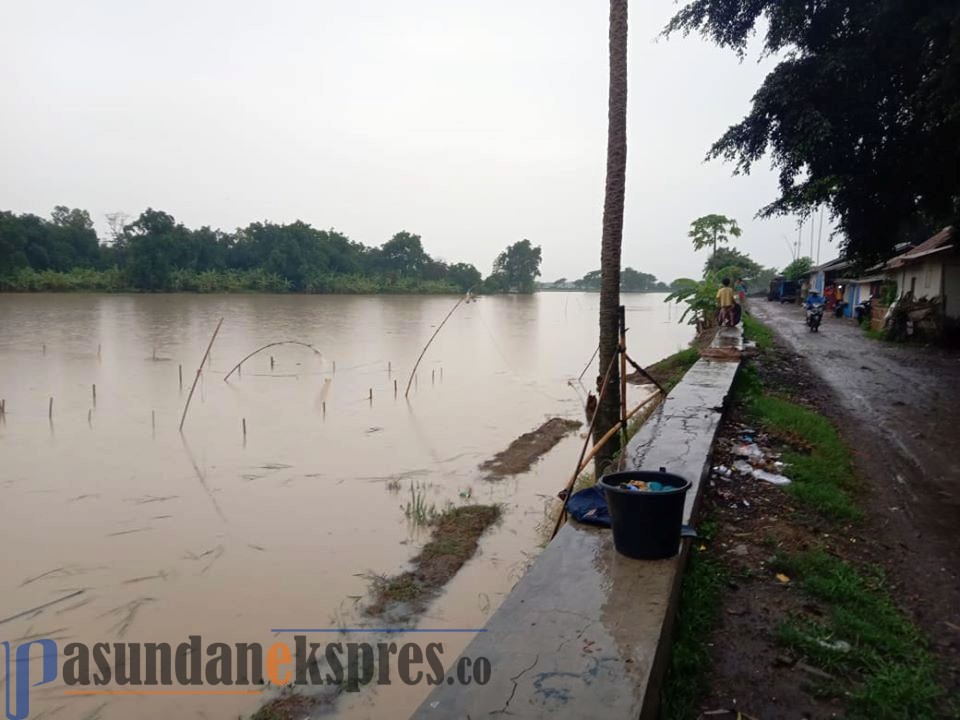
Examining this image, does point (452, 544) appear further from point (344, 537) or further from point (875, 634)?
point (875, 634)

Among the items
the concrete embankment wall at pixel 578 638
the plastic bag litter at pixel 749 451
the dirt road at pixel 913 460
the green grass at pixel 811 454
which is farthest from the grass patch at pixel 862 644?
the plastic bag litter at pixel 749 451

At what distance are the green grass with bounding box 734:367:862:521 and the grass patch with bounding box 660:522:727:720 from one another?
146 centimetres

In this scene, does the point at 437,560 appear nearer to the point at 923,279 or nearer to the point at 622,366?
the point at 622,366

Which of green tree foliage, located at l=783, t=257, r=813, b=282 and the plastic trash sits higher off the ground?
green tree foliage, located at l=783, t=257, r=813, b=282

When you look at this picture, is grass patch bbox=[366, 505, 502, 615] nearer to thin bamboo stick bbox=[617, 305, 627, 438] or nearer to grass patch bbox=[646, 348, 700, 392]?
thin bamboo stick bbox=[617, 305, 627, 438]

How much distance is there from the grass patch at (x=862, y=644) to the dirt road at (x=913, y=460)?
0.16 m

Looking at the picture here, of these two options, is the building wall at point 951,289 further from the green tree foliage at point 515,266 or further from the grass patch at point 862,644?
the green tree foliage at point 515,266

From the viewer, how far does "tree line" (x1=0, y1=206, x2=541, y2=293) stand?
5038cm

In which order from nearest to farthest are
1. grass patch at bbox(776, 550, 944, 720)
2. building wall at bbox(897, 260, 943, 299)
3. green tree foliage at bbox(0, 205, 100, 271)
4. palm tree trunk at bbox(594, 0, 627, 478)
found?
grass patch at bbox(776, 550, 944, 720) < palm tree trunk at bbox(594, 0, 627, 478) < building wall at bbox(897, 260, 943, 299) < green tree foliage at bbox(0, 205, 100, 271)

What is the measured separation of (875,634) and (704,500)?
1.70 m

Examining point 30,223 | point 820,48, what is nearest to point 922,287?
point 820,48

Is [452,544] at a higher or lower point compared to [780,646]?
lower

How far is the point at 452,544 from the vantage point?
5.55 metres
